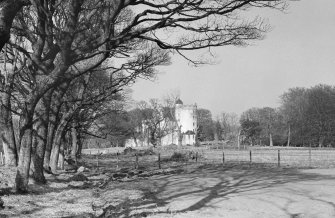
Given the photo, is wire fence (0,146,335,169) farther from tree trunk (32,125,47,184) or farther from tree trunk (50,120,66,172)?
tree trunk (32,125,47,184)

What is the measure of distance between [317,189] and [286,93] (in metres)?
81.0

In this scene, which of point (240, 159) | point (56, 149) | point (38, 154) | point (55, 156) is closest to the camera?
point (38, 154)

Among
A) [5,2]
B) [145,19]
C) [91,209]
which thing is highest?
[145,19]

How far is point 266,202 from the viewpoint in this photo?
11.7m

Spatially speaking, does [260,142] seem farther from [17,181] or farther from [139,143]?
[17,181]

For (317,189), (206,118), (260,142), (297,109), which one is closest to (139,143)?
(206,118)

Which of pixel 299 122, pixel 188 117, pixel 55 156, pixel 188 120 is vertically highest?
pixel 188 117

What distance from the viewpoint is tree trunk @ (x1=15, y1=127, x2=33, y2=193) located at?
1284 centimetres

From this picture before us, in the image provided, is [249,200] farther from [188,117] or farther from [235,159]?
[188,117]

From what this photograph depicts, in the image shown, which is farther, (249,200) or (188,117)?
(188,117)

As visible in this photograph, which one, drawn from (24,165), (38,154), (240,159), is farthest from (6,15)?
(240,159)

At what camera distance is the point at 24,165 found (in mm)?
13148

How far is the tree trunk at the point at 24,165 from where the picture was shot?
506 inches

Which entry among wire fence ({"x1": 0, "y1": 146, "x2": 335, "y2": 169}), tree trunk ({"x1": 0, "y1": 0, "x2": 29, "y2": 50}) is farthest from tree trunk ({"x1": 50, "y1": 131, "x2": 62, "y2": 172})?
tree trunk ({"x1": 0, "y1": 0, "x2": 29, "y2": 50})
